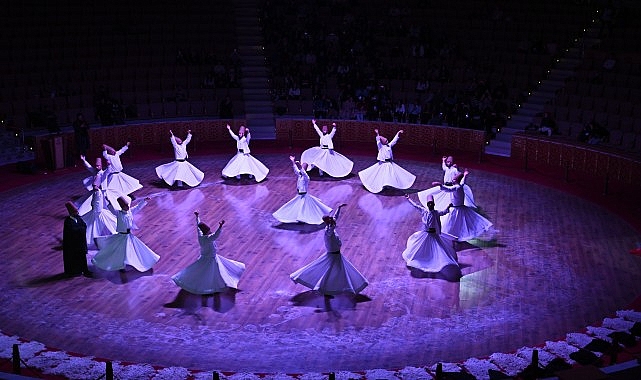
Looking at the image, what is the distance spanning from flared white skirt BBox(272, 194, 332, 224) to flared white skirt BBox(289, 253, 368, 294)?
3.91 meters

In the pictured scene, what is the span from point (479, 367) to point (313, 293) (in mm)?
3705

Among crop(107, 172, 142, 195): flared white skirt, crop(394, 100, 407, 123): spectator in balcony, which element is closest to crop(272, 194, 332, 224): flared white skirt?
crop(107, 172, 142, 195): flared white skirt

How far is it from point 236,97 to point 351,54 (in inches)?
194

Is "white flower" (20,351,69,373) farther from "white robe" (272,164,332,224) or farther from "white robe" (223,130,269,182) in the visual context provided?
"white robe" (223,130,269,182)

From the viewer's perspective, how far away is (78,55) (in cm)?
2742

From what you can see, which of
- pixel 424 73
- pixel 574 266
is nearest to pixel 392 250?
pixel 574 266

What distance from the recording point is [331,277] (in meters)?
12.6

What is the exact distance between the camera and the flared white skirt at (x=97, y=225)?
15.1 m

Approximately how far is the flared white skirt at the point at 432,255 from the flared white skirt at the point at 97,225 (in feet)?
19.6

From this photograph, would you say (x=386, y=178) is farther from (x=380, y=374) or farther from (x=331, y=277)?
(x=380, y=374)

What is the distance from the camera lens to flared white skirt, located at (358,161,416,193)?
19.6 m

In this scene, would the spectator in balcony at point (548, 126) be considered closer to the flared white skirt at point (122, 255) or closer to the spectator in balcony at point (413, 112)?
the spectator in balcony at point (413, 112)

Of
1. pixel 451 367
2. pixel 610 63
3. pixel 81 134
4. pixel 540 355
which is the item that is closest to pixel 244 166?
pixel 81 134

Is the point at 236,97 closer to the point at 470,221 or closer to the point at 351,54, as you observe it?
the point at 351,54
